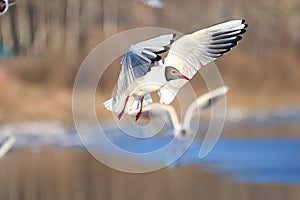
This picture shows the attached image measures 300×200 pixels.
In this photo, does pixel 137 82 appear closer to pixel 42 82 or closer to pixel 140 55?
pixel 140 55

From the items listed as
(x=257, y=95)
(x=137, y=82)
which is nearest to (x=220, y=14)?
(x=257, y=95)

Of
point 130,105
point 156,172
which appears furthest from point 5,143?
point 130,105

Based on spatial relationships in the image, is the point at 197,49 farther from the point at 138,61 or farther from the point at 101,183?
the point at 101,183

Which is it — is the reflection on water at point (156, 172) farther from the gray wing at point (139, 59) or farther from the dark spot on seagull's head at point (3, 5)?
the gray wing at point (139, 59)

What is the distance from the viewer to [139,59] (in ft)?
7.77

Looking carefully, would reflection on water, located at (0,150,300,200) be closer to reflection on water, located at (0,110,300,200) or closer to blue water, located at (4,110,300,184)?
reflection on water, located at (0,110,300,200)

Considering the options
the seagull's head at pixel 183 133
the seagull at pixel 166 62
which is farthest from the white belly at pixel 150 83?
the seagull's head at pixel 183 133

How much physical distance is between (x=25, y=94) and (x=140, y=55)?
433 inches

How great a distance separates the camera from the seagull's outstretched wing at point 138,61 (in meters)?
2.34

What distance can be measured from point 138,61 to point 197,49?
0.61 ft

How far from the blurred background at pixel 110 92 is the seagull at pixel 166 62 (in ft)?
19.5

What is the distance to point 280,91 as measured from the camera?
14.5 metres

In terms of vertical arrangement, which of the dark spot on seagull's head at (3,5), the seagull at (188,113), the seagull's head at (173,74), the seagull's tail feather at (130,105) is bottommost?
the seagull's tail feather at (130,105)

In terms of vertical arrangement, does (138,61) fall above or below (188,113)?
below
